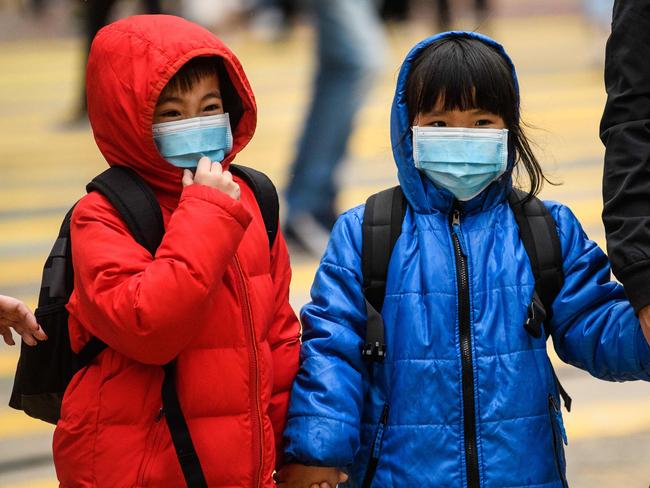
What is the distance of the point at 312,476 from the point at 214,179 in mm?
700

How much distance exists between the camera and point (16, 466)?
4422 millimetres

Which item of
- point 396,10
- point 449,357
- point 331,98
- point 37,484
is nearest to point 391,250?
point 449,357

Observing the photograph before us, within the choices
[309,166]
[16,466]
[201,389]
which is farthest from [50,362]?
[309,166]

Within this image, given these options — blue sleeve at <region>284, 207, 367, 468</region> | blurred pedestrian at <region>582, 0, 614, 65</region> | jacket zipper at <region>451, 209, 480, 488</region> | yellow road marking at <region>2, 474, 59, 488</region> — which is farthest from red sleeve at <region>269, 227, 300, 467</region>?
blurred pedestrian at <region>582, 0, 614, 65</region>

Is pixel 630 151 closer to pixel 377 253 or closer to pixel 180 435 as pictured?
pixel 377 253

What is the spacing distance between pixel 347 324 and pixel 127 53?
0.76 m

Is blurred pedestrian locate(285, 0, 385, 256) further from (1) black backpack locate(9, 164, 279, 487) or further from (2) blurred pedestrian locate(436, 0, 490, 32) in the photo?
(2) blurred pedestrian locate(436, 0, 490, 32)

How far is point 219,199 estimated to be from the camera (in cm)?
263

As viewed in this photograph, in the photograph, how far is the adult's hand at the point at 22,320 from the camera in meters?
2.74

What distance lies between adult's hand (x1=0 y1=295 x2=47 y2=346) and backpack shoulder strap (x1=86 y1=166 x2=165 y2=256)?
29 centimetres

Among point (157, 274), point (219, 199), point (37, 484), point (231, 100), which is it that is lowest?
point (37, 484)

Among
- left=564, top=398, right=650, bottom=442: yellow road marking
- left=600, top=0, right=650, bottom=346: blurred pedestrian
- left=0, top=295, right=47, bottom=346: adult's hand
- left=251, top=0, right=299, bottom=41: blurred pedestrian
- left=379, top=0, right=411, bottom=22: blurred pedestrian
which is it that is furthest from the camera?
left=251, top=0, right=299, bottom=41: blurred pedestrian

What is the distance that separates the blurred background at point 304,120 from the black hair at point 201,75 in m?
0.59

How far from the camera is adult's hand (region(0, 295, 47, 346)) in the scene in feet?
8.98
